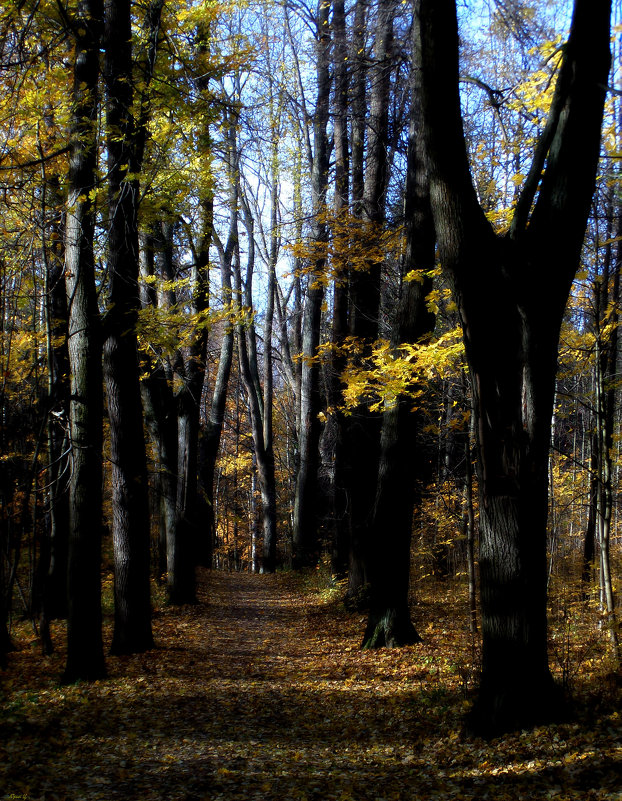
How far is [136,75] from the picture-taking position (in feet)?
23.8

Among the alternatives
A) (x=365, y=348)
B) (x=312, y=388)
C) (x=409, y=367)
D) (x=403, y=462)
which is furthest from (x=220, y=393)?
(x=409, y=367)

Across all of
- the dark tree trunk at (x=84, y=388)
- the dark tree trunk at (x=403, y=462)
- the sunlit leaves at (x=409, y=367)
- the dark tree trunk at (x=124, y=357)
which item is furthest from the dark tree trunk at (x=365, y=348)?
the dark tree trunk at (x=84, y=388)

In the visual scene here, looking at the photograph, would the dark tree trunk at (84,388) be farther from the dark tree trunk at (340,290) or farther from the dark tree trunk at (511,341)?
the dark tree trunk at (511,341)

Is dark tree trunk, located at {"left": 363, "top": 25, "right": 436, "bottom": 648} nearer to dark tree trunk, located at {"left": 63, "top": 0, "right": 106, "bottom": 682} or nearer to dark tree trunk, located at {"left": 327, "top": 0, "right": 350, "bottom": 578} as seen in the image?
dark tree trunk, located at {"left": 327, "top": 0, "right": 350, "bottom": 578}

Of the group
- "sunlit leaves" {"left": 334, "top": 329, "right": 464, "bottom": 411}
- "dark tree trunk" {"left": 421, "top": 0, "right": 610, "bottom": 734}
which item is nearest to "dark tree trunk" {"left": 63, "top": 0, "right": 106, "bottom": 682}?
"sunlit leaves" {"left": 334, "top": 329, "right": 464, "bottom": 411}

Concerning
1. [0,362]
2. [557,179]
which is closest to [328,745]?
[557,179]

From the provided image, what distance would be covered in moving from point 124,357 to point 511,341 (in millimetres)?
5036

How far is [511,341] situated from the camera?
173 inches

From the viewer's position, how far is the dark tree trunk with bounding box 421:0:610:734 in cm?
425

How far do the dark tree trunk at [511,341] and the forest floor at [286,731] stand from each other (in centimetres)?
53

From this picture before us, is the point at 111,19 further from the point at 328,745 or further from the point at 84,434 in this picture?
the point at 328,745

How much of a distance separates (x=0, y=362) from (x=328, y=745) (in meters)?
5.49

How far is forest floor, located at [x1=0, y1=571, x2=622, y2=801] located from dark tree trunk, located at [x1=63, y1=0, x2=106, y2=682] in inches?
24.8

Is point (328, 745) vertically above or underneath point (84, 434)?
underneath
